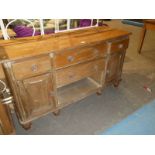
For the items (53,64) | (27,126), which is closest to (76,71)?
(53,64)

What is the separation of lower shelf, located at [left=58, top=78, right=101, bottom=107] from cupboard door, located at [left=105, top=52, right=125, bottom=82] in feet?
0.66

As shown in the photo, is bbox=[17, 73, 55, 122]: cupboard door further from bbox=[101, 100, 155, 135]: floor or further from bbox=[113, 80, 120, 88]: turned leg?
bbox=[113, 80, 120, 88]: turned leg

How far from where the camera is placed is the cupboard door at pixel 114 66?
1628 mm

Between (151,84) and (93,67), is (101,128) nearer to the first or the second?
(93,67)

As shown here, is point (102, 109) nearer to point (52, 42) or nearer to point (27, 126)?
point (27, 126)

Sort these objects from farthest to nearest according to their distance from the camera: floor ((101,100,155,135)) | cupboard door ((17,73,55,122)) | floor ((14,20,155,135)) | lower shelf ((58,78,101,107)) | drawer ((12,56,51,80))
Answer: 1. lower shelf ((58,78,101,107))
2. floor ((14,20,155,135))
3. floor ((101,100,155,135))
4. cupboard door ((17,73,55,122))
5. drawer ((12,56,51,80))

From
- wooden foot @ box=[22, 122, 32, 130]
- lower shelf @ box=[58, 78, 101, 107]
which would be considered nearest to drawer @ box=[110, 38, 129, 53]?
lower shelf @ box=[58, 78, 101, 107]

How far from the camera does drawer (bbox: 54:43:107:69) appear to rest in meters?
1.22

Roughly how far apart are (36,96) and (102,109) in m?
0.82

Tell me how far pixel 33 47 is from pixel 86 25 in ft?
2.62

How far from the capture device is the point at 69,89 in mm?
1706

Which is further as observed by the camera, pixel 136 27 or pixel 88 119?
pixel 136 27

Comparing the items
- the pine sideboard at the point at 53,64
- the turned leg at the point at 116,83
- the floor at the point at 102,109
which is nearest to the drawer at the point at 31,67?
the pine sideboard at the point at 53,64
